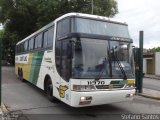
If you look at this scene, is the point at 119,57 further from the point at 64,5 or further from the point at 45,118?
the point at 64,5

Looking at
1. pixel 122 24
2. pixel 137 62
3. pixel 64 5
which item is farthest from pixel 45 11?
pixel 122 24

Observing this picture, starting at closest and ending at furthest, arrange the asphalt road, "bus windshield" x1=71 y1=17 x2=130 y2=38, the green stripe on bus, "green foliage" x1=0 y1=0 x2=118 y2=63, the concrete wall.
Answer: the asphalt road → "bus windshield" x1=71 y1=17 x2=130 y2=38 → the green stripe on bus → "green foliage" x1=0 y1=0 x2=118 y2=63 → the concrete wall

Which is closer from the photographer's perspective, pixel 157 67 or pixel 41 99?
pixel 41 99

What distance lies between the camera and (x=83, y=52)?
8.94 m

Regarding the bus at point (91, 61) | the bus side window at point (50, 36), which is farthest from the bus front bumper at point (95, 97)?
the bus side window at point (50, 36)

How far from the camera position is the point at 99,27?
31.8ft

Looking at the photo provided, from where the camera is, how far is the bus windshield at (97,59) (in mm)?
8828

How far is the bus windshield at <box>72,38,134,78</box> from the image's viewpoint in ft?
29.0

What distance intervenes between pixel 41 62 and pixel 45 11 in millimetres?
17233

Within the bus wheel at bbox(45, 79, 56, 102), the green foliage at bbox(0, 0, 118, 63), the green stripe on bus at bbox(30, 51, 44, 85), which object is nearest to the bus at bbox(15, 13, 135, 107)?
the bus wheel at bbox(45, 79, 56, 102)

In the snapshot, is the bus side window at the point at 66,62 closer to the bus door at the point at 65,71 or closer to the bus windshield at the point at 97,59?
Answer: the bus door at the point at 65,71

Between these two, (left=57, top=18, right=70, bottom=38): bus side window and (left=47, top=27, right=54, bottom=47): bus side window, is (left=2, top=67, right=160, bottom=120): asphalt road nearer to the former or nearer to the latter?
(left=47, top=27, right=54, bottom=47): bus side window

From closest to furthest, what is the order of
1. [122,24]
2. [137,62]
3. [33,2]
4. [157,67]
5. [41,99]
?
[122,24], [41,99], [137,62], [33,2], [157,67]

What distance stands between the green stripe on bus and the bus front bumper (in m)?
4.63
